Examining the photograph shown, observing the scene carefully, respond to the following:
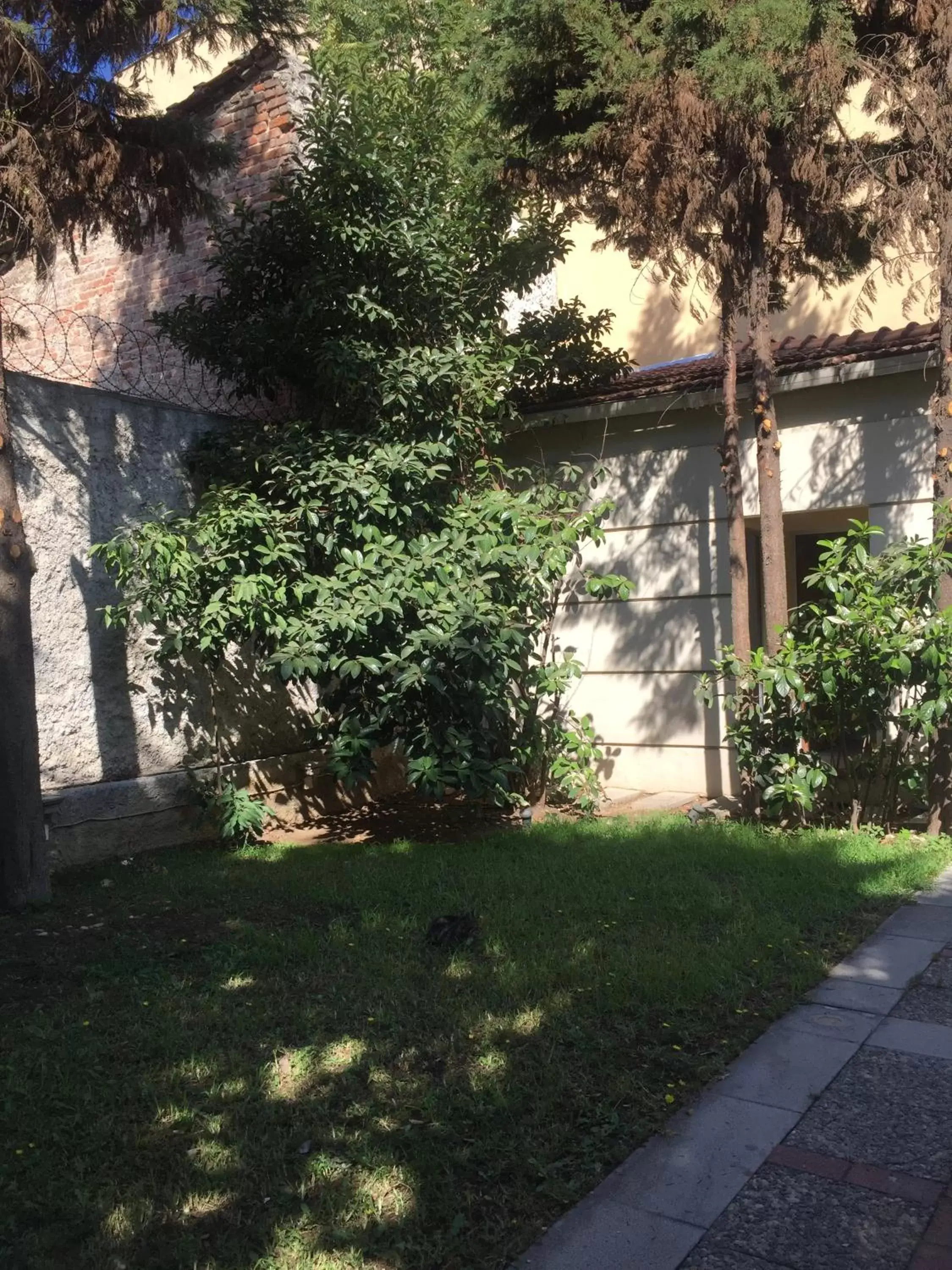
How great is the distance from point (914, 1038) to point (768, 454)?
4.63 meters

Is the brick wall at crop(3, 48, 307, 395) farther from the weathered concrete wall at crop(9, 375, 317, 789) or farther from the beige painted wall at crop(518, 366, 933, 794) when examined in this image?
the beige painted wall at crop(518, 366, 933, 794)

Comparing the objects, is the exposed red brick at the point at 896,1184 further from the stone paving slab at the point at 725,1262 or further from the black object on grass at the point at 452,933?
the black object on grass at the point at 452,933

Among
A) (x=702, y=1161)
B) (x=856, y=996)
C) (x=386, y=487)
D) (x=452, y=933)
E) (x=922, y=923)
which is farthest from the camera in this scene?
(x=386, y=487)

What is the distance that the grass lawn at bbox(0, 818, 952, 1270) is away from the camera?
314 centimetres

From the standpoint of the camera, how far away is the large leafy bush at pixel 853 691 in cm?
702

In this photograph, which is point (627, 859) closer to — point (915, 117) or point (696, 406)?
point (696, 406)

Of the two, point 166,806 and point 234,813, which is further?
point 166,806

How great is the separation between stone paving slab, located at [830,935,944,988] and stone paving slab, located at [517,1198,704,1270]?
7.18ft

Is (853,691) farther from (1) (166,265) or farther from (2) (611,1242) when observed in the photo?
(1) (166,265)

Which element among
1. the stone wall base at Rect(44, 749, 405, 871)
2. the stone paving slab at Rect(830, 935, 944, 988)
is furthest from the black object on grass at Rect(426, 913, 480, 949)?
the stone wall base at Rect(44, 749, 405, 871)

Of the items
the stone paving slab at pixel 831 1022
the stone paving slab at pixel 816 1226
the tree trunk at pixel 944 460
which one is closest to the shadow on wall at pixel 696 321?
the tree trunk at pixel 944 460

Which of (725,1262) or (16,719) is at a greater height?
(16,719)

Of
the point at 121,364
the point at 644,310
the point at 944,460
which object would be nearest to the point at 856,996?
the point at 944,460

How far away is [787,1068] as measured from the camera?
4066 mm
